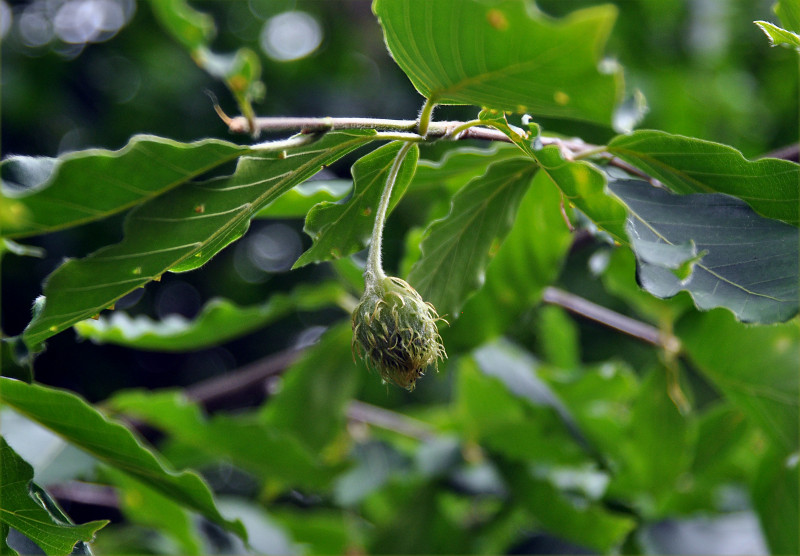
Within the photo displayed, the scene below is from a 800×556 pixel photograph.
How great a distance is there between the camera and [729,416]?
181 centimetres

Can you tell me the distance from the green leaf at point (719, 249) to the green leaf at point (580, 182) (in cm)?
4

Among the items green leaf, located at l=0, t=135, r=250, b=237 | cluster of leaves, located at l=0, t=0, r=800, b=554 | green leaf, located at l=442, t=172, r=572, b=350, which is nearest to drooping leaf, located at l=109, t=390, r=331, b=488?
cluster of leaves, located at l=0, t=0, r=800, b=554

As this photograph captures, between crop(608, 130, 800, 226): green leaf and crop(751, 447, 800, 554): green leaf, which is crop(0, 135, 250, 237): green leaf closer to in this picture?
crop(608, 130, 800, 226): green leaf

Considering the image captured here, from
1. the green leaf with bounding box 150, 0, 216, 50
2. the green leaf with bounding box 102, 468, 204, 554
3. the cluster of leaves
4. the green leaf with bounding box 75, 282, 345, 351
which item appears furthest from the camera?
the green leaf with bounding box 102, 468, 204, 554

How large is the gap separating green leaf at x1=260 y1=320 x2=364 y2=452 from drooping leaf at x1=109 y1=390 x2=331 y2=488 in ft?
0.23

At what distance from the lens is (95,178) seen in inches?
30.9

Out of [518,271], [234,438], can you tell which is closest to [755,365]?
[518,271]

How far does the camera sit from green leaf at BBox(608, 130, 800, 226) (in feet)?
3.11

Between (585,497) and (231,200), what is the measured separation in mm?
1542

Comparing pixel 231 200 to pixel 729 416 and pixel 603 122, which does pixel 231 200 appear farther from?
pixel 729 416

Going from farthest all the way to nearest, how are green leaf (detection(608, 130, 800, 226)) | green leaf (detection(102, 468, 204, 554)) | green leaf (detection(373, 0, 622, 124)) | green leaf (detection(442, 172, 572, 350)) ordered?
1. green leaf (detection(102, 468, 204, 554))
2. green leaf (detection(442, 172, 572, 350))
3. green leaf (detection(608, 130, 800, 226))
4. green leaf (detection(373, 0, 622, 124))

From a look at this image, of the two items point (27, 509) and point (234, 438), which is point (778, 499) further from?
point (27, 509)

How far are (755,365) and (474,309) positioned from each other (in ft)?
2.21

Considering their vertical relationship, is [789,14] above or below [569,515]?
above
